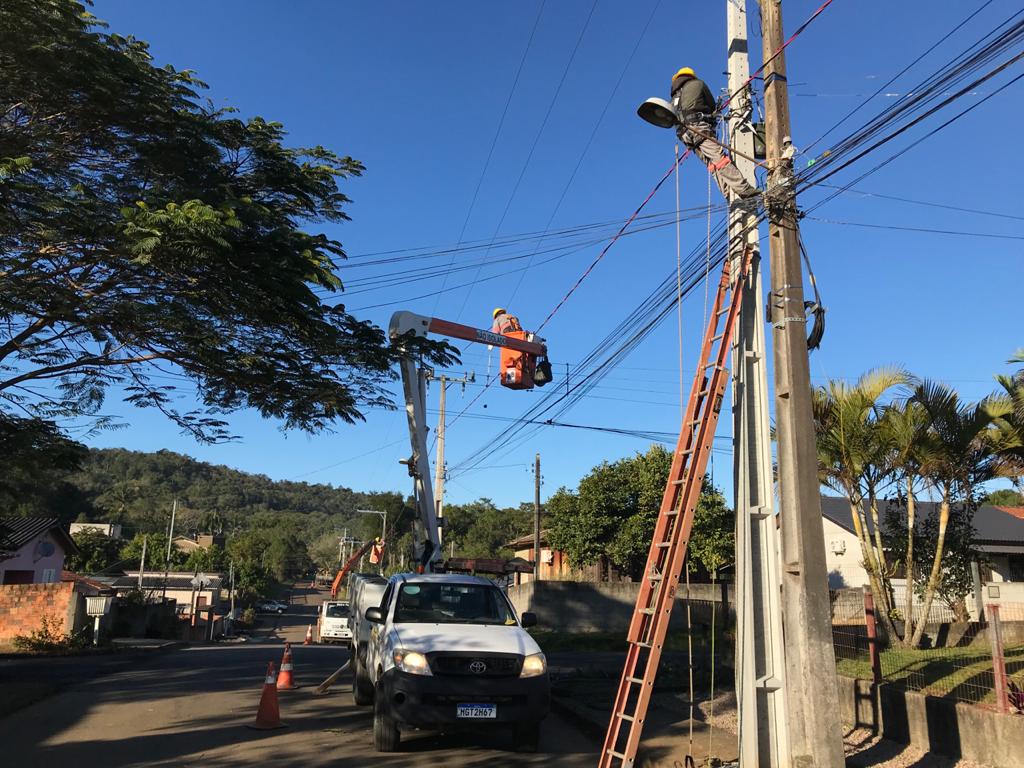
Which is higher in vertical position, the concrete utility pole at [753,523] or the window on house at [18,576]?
the concrete utility pole at [753,523]

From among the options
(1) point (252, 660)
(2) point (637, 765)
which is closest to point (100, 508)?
(1) point (252, 660)

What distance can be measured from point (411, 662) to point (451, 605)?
1666 mm

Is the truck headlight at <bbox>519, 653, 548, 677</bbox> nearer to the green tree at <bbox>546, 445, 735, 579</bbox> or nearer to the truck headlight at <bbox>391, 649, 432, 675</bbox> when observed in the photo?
the truck headlight at <bbox>391, 649, 432, 675</bbox>

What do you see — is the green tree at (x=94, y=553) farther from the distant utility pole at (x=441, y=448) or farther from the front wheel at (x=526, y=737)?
the front wheel at (x=526, y=737)

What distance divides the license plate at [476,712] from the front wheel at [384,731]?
0.76m

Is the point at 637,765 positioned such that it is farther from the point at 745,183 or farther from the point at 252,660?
the point at 252,660

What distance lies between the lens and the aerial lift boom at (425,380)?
1452 centimetres

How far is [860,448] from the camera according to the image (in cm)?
A: 1240

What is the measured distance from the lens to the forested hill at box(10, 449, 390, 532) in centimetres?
10506

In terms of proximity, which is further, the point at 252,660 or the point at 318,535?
the point at 318,535

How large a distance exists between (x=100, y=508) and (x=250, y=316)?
10904 centimetres

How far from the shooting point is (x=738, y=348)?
7262 mm

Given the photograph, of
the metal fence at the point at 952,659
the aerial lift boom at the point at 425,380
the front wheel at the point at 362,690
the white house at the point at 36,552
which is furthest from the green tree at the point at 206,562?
the metal fence at the point at 952,659

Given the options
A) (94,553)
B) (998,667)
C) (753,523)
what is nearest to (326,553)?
(94,553)
